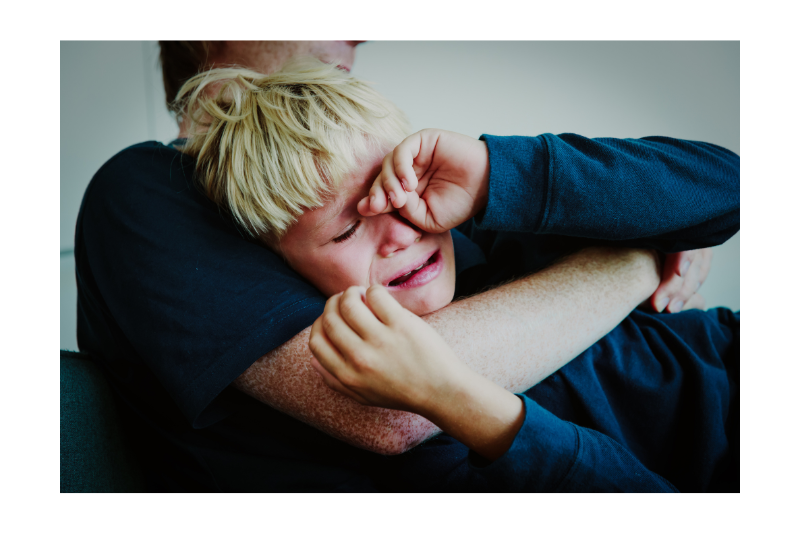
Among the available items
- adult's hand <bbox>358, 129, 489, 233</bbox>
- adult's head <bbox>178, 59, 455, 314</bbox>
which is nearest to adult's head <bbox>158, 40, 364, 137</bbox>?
adult's head <bbox>178, 59, 455, 314</bbox>

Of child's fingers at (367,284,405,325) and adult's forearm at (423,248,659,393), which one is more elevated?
child's fingers at (367,284,405,325)

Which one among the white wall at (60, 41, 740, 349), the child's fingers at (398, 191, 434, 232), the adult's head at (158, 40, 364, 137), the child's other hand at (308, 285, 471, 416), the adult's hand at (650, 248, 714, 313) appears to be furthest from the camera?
the white wall at (60, 41, 740, 349)

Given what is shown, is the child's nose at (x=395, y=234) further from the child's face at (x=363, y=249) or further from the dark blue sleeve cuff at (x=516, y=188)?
the dark blue sleeve cuff at (x=516, y=188)

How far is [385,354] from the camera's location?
524 mm

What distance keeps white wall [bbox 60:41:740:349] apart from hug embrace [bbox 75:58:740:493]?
3.81 ft

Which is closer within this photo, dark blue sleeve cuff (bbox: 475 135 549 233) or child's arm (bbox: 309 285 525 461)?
child's arm (bbox: 309 285 525 461)

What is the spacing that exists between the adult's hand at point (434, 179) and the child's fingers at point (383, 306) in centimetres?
21

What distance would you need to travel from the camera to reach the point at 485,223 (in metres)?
0.70

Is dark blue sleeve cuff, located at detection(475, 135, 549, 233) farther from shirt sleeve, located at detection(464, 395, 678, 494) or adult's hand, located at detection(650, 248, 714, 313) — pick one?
adult's hand, located at detection(650, 248, 714, 313)

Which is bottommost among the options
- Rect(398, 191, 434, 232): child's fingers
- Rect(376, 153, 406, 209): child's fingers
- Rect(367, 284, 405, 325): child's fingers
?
Rect(367, 284, 405, 325): child's fingers

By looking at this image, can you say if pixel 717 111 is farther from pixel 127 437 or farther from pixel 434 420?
pixel 127 437

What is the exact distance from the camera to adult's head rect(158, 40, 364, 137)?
43.5 inches

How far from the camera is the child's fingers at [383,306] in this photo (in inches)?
21.2

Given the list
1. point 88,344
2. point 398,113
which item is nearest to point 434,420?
point 398,113
